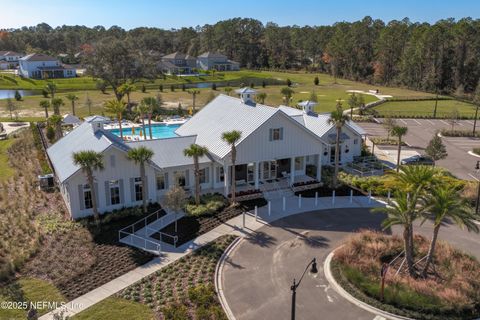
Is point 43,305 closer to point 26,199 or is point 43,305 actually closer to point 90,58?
point 26,199

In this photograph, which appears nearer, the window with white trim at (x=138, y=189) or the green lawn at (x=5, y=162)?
the window with white trim at (x=138, y=189)

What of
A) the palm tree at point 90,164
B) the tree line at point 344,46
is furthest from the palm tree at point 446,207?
the tree line at point 344,46

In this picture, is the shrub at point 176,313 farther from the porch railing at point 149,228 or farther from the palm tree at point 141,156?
the palm tree at point 141,156

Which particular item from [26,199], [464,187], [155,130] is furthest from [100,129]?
[464,187]

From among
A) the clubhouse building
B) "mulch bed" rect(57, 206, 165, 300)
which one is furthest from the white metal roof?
"mulch bed" rect(57, 206, 165, 300)

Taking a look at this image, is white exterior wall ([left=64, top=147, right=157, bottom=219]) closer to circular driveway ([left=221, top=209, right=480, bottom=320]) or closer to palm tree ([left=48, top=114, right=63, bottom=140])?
circular driveway ([left=221, top=209, right=480, bottom=320])

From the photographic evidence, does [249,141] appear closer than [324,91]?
Yes
